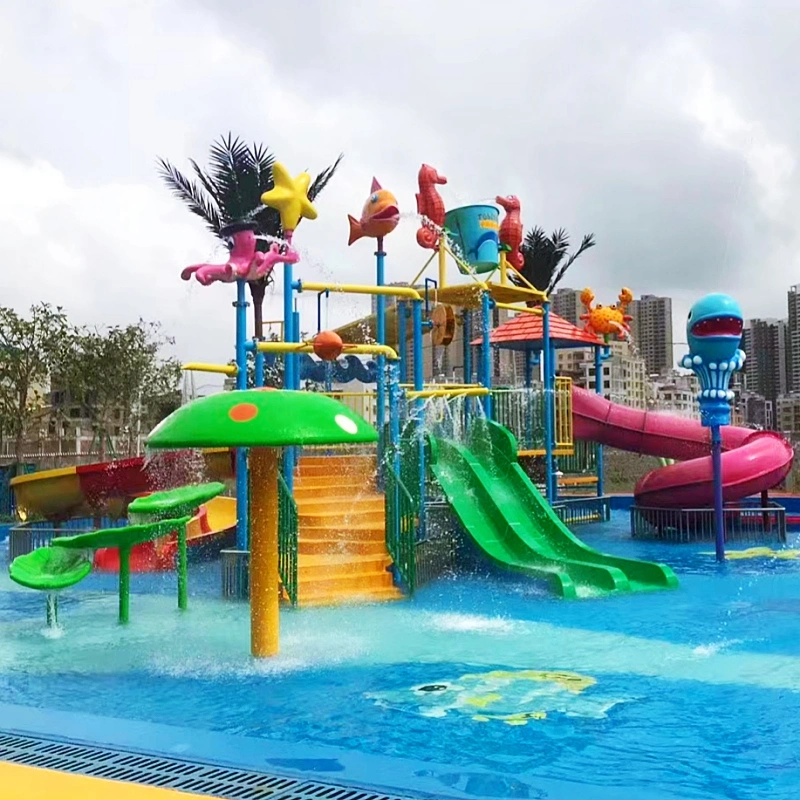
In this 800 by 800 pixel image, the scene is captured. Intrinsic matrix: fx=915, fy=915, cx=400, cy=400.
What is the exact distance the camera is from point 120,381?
22.6 meters

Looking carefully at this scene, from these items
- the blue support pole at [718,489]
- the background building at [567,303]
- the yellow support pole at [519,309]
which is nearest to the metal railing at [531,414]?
the yellow support pole at [519,309]

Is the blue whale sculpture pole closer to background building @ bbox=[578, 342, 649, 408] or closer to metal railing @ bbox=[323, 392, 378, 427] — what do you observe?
metal railing @ bbox=[323, 392, 378, 427]

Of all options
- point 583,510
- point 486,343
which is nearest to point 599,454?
point 583,510

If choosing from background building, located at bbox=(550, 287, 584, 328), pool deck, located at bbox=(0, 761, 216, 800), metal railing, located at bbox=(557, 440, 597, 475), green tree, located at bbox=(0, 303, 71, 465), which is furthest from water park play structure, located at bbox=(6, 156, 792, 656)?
background building, located at bbox=(550, 287, 584, 328)

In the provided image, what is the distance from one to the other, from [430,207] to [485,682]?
856 cm

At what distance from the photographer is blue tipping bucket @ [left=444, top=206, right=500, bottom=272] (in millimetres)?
13031

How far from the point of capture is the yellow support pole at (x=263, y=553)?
6000 mm

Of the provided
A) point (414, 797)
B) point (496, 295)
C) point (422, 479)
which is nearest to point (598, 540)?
point (496, 295)

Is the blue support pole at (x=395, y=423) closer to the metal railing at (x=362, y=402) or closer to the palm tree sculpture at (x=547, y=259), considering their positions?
the metal railing at (x=362, y=402)

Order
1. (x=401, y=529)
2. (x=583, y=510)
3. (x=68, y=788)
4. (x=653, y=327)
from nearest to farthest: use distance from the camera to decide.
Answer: (x=68, y=788) → (x=401, y=529) → (x=583, y=510) → (x=653, y=327)

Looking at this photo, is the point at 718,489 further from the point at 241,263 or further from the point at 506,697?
the point at 506,697

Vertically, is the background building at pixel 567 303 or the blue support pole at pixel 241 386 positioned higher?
the background building at pixel 567 303

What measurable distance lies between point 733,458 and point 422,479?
6.14 m

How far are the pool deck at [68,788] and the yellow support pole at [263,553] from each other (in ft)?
8.91
